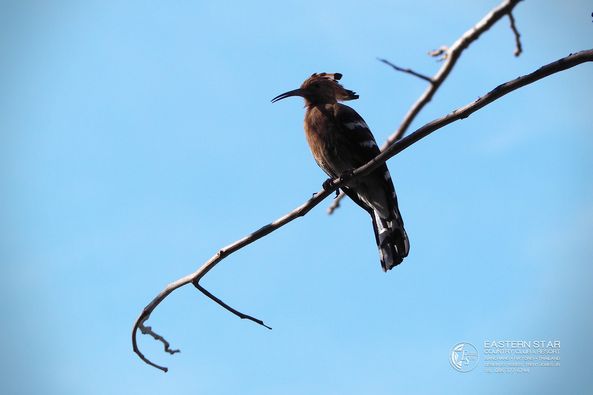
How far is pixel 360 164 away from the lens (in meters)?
4.40

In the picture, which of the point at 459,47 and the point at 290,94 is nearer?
the point at 459,47

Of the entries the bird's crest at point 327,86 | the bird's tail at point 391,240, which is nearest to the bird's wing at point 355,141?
the bird's tail at point 391,240

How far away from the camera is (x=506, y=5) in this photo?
196 cm

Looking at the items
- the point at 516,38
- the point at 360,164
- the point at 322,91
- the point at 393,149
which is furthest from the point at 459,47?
the point at 322,91

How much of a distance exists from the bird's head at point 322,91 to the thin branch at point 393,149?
1942 mm

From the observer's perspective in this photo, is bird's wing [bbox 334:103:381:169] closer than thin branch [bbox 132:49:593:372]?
No

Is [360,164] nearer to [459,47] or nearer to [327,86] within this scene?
[327,86]

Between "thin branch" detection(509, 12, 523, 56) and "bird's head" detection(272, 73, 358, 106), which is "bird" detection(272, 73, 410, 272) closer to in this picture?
"bird's head" detection(272, 73, 358, 106)

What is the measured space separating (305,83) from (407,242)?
5.01ft

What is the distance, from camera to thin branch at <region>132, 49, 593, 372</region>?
2.31m

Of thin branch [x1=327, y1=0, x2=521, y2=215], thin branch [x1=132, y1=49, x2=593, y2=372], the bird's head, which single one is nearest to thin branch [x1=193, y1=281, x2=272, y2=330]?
thin branch [x1=132, y1=49, x2=593, y2=372]

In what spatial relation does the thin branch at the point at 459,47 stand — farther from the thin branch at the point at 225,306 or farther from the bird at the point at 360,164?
the bird at the point at 360,164

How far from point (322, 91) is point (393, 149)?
2.60 metres

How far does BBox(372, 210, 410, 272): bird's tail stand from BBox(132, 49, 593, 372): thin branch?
1.30 meters
